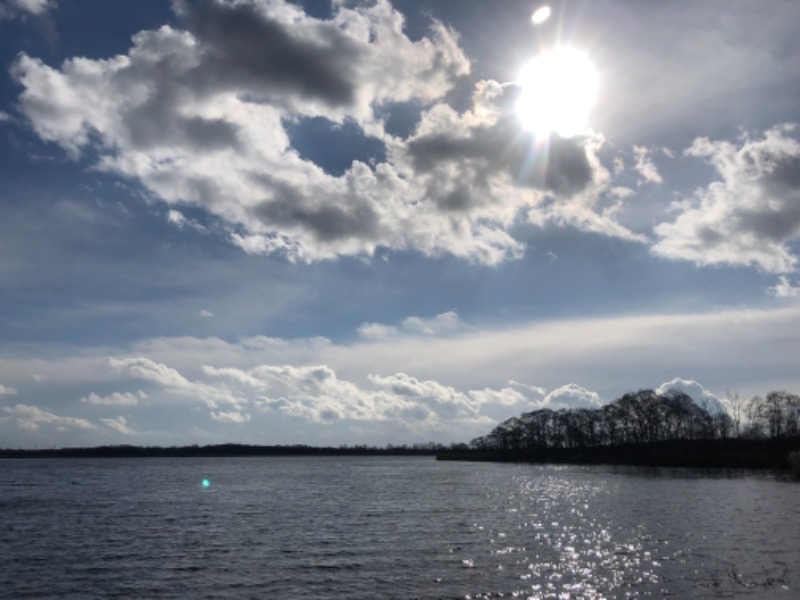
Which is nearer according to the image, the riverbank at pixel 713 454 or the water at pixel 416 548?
the water at pixel 416 548

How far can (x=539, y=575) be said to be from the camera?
33281 millimetres

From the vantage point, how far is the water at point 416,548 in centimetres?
3142

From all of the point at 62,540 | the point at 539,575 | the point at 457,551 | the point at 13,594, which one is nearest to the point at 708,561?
the point at 539,575

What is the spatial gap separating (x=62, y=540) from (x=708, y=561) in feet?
151

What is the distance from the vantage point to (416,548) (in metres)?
42.0

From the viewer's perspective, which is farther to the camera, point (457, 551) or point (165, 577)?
point (457, 551)

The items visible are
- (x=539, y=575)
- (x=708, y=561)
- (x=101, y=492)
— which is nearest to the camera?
(x=539, y=575)

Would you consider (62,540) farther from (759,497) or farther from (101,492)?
(759,497)

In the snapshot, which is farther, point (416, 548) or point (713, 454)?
point (713, 454)

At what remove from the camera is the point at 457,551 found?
133 feet

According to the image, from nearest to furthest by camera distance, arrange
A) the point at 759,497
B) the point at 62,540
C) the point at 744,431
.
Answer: the point at 62,540, the point at 759,497, the point at 744,431

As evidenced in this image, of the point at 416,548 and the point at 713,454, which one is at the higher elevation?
the point at 416,548

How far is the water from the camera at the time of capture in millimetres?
31422

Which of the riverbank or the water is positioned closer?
the water
